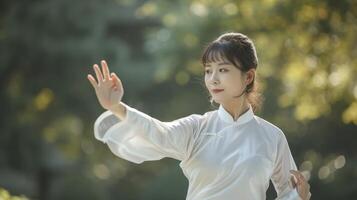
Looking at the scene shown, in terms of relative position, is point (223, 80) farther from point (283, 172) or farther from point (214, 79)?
point (283, 172)

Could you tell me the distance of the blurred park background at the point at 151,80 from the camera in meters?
10.1

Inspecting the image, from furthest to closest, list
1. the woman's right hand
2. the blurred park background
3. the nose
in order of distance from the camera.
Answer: the blurred park background
the nose
the woman's right hand

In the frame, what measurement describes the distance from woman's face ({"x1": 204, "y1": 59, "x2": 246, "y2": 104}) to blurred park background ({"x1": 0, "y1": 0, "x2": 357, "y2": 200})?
5478 mm

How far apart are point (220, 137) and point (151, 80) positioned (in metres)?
12.8

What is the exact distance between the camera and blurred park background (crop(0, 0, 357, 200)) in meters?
10.1

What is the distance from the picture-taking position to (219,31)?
1109 centimetres

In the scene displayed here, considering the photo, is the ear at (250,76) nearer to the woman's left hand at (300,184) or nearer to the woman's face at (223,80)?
the woman's face at (223,80)

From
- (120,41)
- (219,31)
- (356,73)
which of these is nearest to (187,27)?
(219,31)

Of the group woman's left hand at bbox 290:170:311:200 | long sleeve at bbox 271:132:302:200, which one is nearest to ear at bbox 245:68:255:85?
long sleeve at bbox 271:132:302:200

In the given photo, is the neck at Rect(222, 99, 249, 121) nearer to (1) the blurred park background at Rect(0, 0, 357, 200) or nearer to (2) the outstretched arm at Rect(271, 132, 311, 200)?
(2) the outstretched arm at Rect(271, 132, 311, 200)

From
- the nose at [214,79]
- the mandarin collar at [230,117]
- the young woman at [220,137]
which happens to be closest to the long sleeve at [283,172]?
the young woman at [220,137]

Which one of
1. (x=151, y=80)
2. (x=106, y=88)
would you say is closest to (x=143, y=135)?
(x=106, y=88)

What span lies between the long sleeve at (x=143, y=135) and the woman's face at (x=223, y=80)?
6.5 inches

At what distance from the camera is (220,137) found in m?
3.47
